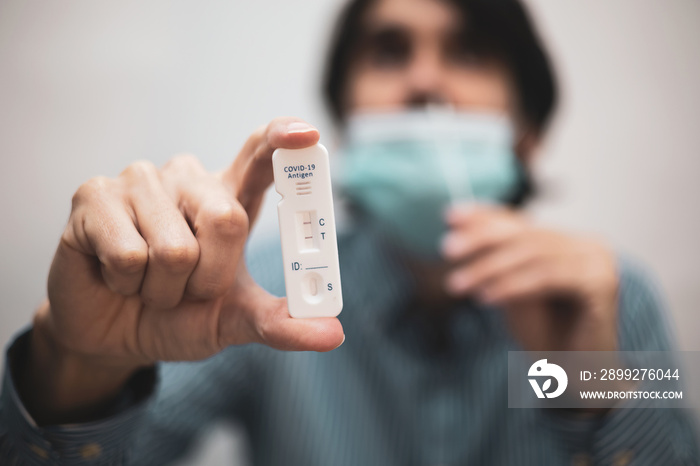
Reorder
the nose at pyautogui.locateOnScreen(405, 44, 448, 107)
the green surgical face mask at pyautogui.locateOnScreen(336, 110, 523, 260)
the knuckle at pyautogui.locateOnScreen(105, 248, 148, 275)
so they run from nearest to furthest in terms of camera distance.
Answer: the knuckle at pyautogui.locateOnScreen(105, 248, 148, 275) < the green surgical face mask at pyautogui.locateOnScreen(336, 110, 523, 260) < the nose at pyautogui.locateOnScreen(405, 44, 448, 107)

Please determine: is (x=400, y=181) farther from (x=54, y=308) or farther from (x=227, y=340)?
(x=54, y=308)

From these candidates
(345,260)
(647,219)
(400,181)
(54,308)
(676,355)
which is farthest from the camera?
(647,219)

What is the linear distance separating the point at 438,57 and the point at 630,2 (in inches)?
36.6

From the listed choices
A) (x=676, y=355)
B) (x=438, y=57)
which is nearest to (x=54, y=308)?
(x=438, y=57)

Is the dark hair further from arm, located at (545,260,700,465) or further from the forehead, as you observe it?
arm, located at (545,260,700,465)

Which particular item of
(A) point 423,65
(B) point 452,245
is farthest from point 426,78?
(B) point 452,245

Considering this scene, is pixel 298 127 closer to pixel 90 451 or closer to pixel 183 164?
pixel 183 164

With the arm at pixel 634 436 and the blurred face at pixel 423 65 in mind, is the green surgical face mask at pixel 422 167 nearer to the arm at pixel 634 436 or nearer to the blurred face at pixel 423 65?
the blurred face at pixel 423 65

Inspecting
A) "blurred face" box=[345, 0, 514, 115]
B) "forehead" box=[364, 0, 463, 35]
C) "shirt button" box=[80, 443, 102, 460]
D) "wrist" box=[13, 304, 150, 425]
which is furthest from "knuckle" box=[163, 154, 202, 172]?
"forehead" box=[364, 0, 463, 35]

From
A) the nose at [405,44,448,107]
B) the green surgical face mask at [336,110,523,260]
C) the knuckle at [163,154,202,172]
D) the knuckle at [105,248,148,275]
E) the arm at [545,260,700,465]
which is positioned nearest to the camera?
the knuckle at [105,248,148,275]

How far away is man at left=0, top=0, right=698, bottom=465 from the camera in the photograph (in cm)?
50

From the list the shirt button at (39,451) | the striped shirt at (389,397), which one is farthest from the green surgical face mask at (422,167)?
the shirt button at (39,451)

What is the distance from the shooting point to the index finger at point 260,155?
458mm

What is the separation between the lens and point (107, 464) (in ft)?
2.15
